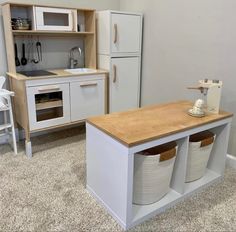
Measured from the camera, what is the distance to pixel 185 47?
286 cm

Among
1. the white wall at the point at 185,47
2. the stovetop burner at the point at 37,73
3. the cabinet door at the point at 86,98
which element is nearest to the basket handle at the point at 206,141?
the white wall at the point at 185,47

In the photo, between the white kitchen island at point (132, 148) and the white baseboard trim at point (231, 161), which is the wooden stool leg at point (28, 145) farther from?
the white baseboard trim at point (231, 161)

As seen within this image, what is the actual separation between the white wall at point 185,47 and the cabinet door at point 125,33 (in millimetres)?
127

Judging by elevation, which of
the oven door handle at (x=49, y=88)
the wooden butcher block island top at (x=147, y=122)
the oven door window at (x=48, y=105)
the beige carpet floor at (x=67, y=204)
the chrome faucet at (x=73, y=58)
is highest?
the chrome faucet at (x=73, y=58)

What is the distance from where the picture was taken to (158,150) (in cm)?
194

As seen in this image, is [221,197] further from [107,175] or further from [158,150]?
[107,175]

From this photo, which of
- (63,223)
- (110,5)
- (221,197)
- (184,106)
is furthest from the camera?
(110,5)

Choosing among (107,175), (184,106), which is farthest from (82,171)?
(184,106)

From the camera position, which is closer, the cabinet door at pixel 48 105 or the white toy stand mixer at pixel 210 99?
the white toy stand mixer at pixel 210 99

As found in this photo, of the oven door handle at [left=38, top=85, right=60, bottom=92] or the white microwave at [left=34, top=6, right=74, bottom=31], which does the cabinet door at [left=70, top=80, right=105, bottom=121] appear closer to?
the oven door handle at [left=38, top=85, right=60, bottom=92]

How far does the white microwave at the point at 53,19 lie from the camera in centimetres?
271

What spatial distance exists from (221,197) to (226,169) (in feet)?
1.77

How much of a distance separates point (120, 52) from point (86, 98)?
2.51 feet

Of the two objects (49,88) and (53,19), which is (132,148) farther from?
(53,19)
